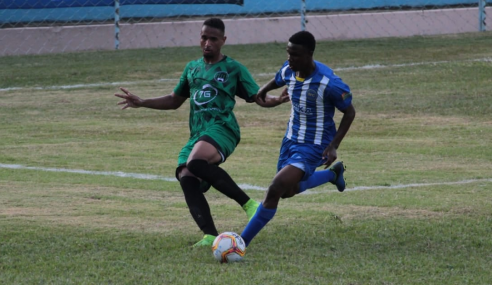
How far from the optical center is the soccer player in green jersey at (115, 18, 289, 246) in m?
6.70

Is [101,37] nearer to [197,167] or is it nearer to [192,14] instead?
[192,14]

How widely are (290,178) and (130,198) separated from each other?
2.45 meters

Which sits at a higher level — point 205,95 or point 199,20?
point 205,95

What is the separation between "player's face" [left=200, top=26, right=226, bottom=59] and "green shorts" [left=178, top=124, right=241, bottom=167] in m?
0.56

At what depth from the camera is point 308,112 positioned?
7000mm

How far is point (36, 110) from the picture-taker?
51.0ft

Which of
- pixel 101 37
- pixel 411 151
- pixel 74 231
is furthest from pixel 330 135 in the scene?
pixel 101 37

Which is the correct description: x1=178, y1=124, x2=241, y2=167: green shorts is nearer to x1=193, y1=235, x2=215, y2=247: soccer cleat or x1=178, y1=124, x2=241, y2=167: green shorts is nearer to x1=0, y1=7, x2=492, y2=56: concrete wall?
x1=193, y1=235, x2=215, y2=247: soccer cleat

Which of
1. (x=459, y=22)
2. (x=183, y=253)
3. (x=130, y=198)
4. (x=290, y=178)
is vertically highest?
(x=290, y=178)

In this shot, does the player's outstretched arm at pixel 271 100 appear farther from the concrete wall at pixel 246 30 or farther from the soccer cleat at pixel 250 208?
the concrete wall at pixel 246 30

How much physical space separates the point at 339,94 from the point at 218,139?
2.98 ft

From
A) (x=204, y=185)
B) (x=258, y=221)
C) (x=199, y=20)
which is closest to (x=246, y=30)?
(x=199, y=20)

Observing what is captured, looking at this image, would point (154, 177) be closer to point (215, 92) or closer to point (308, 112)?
point (215, 92)

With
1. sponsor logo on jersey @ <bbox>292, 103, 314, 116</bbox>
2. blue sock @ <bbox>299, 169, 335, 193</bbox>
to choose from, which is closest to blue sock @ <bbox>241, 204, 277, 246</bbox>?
sponsor logo on jersey @ <bbox>292, 103, 314, 116</bbox>
